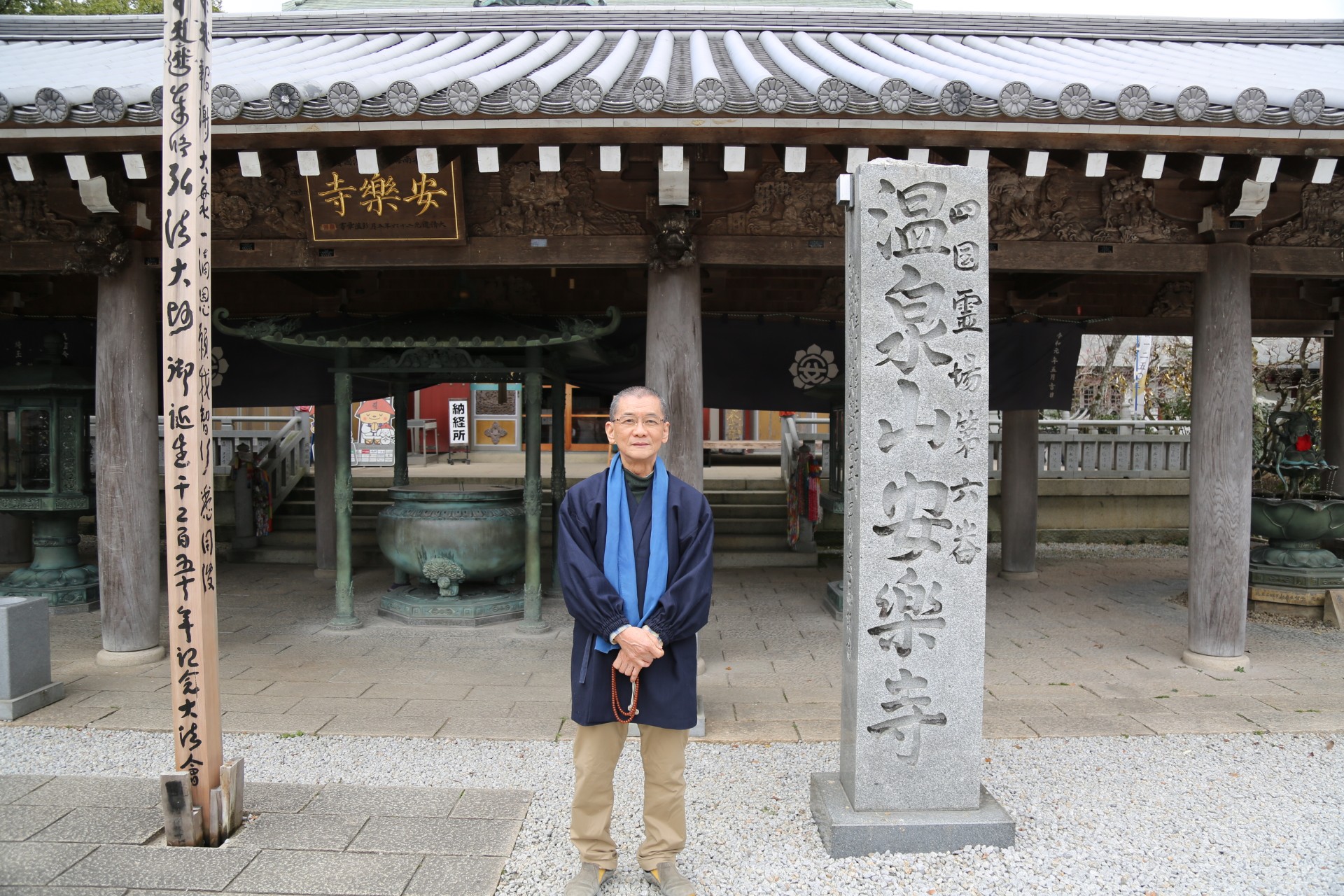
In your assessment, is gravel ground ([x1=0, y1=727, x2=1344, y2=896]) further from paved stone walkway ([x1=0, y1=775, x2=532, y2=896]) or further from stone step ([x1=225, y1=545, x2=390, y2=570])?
stone step ([x1=225, y1=545, x2=390, y2=570])

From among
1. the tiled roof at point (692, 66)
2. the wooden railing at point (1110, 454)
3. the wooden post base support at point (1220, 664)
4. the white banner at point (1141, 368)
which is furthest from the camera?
the white banner at point (1141, 368)

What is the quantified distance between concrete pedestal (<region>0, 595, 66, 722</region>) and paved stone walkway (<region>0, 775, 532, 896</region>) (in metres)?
1.01

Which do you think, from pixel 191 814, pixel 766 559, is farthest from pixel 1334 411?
pixel 191 814

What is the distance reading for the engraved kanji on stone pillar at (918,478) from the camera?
3139mm

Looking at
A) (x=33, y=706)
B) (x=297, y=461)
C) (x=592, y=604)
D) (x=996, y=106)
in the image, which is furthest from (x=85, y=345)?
(x=996, y=106)

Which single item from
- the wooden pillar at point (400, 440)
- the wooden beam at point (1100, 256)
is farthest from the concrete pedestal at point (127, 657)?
the wooden beam at point (1100, 256)

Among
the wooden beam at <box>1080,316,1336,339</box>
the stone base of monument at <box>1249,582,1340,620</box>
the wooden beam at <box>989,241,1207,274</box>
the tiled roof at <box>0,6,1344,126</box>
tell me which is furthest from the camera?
the wooden beam at <box>1080,316,1336,339</box>

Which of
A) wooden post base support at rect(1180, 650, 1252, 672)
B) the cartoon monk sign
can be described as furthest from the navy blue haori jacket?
the cartoon monk sign

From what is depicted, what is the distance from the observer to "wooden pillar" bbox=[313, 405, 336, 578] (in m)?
8.25

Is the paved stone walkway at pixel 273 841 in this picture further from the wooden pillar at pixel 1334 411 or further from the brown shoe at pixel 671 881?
the wooden pillar at pixel 1334 411

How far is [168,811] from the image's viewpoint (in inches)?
122

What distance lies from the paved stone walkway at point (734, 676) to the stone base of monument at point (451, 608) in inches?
4.8

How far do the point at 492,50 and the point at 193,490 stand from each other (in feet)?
15.8

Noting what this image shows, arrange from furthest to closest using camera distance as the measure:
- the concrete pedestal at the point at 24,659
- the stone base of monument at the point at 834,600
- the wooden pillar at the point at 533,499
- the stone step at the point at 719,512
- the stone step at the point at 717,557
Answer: the stone step at the point at 719,512, the stone step at the point at 717,557, the stone base of monument at the point at 834,600, the wooden pillar at the point at 533,499, the concrete pedestal at the point at 24,659
